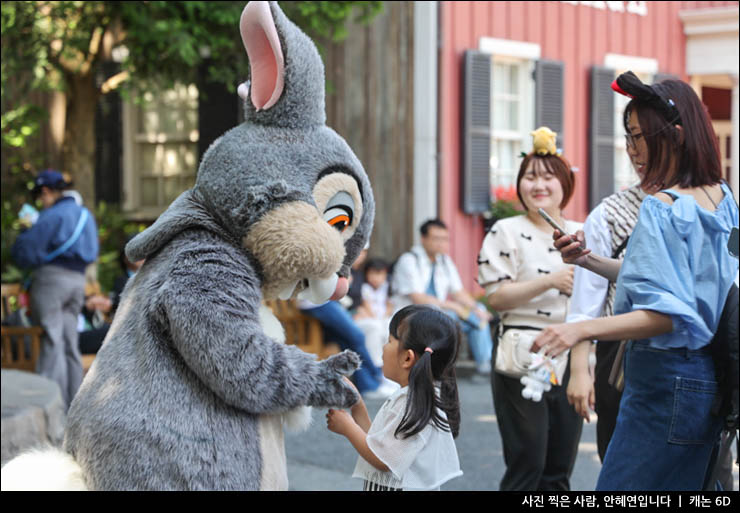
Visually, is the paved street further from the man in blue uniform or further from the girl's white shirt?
the girl's white shirt

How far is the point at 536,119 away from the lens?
462 inches

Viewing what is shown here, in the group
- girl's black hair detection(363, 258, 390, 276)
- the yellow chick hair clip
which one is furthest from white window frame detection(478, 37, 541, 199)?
the yellow chick hair clip

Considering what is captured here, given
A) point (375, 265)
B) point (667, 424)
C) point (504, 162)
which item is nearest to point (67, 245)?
point (375, 265)

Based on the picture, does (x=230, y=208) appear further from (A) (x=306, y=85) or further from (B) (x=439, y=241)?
(B) (x=439, y=241)

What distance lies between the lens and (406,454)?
9.53ft

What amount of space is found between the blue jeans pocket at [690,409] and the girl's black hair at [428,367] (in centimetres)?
63

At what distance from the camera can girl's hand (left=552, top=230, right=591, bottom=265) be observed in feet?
9.94

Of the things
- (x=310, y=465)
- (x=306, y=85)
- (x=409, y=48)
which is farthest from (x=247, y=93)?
(x=409, y=48)

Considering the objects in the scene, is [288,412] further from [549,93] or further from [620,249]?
[549,93]

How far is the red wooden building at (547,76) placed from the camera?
36.1ft

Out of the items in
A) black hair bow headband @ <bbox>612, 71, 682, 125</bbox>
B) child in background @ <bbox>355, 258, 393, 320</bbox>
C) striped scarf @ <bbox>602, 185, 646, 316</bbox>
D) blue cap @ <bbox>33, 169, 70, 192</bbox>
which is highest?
black hair bow headband @ <bbox>612, 71, 682, 125</bbox>

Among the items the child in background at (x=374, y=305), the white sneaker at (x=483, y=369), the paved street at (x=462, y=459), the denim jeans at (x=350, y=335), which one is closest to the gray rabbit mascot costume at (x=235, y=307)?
the paved street at (x=462, y=459)

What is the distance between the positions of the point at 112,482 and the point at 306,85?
1163 millimetres

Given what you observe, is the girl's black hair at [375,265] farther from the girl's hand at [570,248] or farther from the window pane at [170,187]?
the girl's hand at [570,248]
